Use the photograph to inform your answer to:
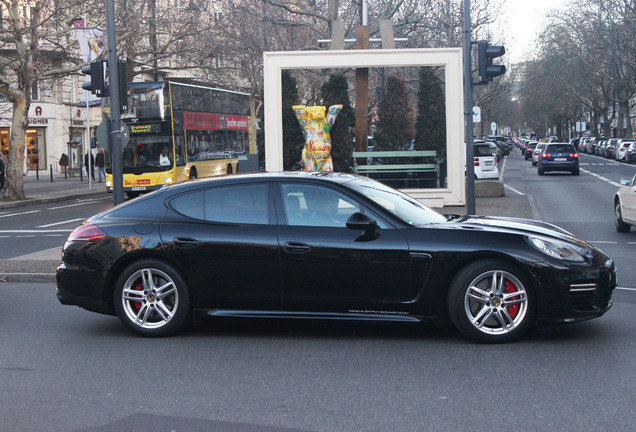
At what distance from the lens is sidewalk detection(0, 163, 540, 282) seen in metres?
11.0


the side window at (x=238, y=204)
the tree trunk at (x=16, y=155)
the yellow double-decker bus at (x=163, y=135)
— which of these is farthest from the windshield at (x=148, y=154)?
the side window at (x=238, y=204)

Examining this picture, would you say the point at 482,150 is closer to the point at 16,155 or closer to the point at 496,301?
the point at 16,155

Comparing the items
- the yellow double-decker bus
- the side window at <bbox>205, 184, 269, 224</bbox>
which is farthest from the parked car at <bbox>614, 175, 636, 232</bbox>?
the yellow double-decker bus

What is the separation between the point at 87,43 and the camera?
2791 centimetres

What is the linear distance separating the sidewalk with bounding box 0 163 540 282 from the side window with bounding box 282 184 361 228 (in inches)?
197

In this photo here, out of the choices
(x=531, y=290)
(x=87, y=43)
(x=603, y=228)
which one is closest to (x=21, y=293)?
(x=531, y=290)

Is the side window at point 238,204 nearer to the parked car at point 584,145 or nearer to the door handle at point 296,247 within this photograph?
the door handle at point 296,247

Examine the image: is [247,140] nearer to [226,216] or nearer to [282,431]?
[226,216]

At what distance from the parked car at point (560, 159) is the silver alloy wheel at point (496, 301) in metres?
35.0

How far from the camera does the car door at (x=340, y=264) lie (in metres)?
6.78

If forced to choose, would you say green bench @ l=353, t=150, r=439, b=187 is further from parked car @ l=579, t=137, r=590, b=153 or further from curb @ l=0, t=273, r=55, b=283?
parked car @ l=579, t=137, r=590, b=153

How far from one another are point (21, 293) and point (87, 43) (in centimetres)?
1948

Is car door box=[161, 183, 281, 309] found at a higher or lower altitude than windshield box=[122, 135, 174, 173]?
lower

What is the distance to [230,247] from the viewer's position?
7070mm
